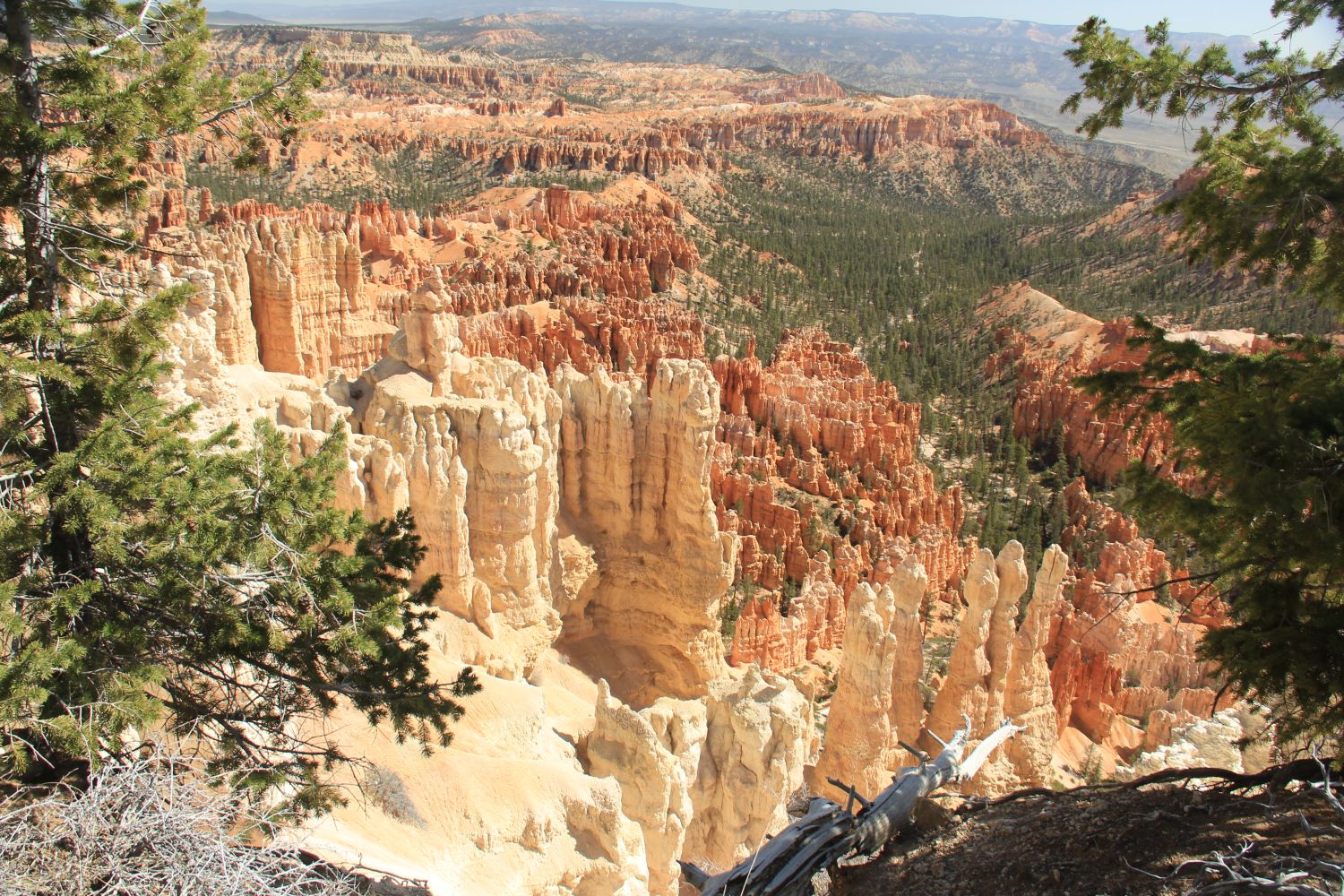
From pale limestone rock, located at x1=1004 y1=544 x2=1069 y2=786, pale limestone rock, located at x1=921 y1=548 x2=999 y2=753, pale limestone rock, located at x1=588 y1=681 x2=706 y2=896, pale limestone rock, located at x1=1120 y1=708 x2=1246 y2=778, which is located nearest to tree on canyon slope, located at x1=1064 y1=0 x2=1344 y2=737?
pale limestone rock, located at x1=588 y1=681 x2=706 y2=896

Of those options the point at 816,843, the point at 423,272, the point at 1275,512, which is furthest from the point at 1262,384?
the point at 423,272

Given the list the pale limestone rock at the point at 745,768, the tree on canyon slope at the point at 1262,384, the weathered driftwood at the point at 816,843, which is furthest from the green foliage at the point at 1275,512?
the pale limestone rock at the point at 745,768

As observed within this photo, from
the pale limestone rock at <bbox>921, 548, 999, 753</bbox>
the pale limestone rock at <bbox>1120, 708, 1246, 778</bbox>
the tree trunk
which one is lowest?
the pale limestone rock at <bbox>1120, 708, 1246, 778</bbox>

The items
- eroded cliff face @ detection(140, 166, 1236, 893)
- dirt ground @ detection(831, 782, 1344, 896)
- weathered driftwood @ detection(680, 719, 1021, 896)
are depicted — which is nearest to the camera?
dirt ground @ detection(831, 782, 1344, 896)

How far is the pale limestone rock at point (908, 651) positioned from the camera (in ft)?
45.3

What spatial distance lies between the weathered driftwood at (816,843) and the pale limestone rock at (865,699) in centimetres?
677

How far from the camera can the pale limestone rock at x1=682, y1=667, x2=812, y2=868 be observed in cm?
1119

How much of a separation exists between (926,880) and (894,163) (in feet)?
450

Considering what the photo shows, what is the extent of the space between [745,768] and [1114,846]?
7013mm

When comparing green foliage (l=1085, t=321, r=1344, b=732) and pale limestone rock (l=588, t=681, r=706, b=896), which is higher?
green foliage (l=1085, t=321, r=1344, b=732)

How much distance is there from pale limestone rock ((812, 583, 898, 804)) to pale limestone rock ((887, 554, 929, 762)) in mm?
330

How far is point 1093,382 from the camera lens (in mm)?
6645

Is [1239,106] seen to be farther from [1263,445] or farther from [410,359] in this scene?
[410,359]

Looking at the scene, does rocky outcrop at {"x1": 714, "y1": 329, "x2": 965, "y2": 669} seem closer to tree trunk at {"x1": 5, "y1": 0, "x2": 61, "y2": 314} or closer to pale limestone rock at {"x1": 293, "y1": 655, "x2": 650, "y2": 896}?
pale limestone rock at {"x1": 293, "y1": 655, "x2": 650, "y2": 896}
